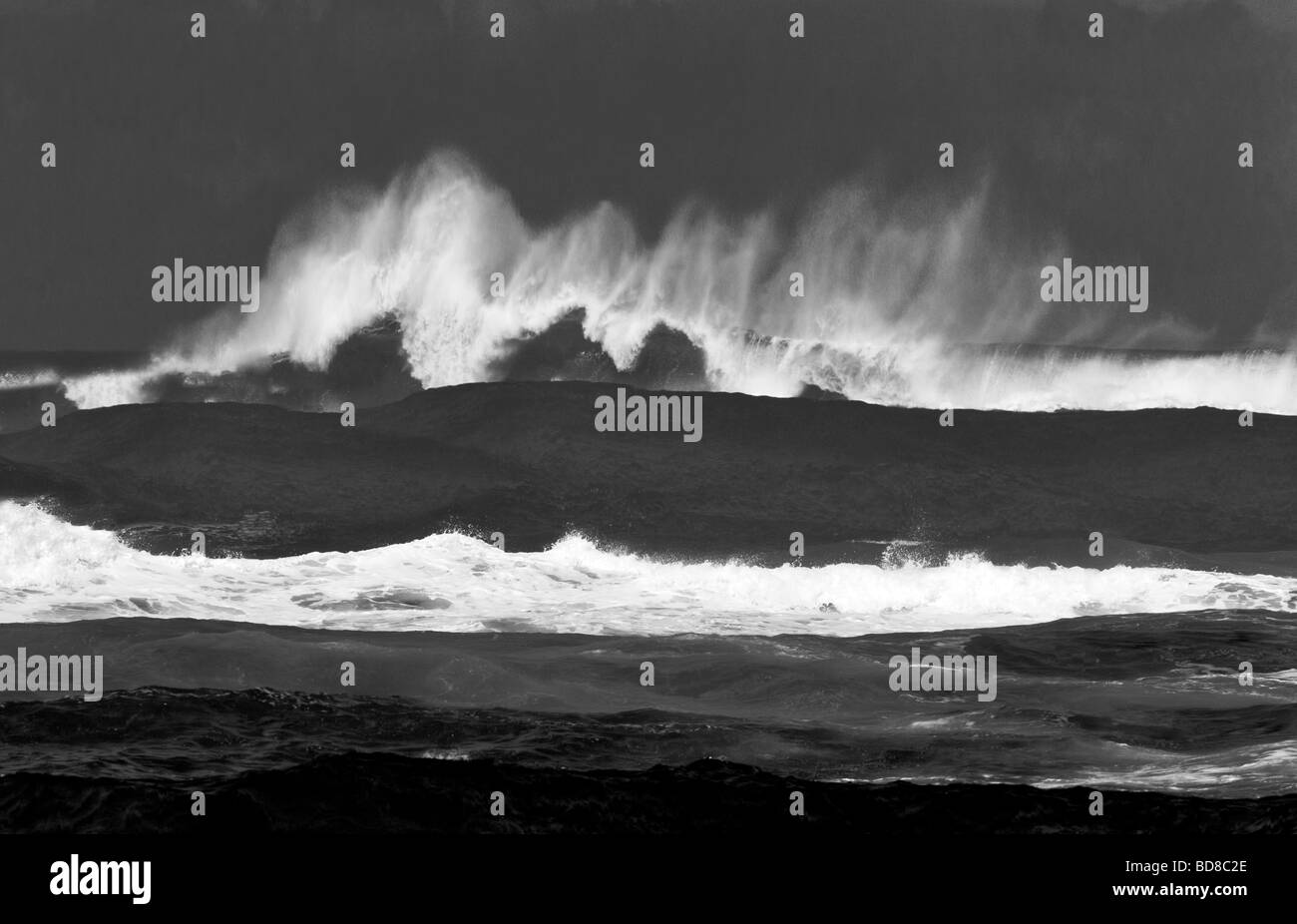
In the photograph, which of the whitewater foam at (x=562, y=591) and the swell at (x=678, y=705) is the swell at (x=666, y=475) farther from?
the swell at (x=678, y=705)

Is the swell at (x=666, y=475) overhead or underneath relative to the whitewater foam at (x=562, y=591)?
overhead

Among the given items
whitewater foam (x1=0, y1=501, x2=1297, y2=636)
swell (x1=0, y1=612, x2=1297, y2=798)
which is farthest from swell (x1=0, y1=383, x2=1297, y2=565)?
swell (x1=0, y1=612, x2=1297, y2=798)

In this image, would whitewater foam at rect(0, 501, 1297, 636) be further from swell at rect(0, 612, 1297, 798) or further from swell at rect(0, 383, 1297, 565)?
swell at rect(0, 383, 1297, 565)

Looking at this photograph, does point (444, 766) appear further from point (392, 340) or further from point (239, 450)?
point (392, 340)

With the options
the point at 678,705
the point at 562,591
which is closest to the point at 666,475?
the point at 562,591

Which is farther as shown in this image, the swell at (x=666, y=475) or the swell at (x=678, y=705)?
the swell at (x=666, y=475)

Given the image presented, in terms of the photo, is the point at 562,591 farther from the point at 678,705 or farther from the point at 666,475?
the point at 666,475

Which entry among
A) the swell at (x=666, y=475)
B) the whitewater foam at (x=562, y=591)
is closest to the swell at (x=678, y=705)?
the whitewater foam at (x=562, y=591)
